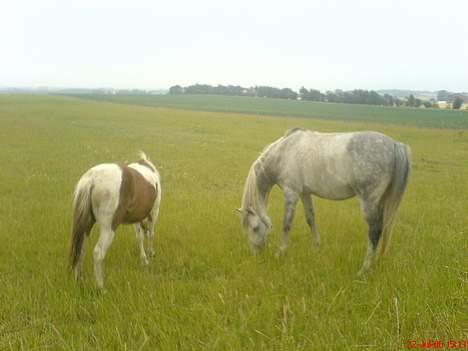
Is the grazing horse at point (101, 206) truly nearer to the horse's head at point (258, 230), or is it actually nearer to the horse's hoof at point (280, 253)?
the horse's head at point (258, 230)

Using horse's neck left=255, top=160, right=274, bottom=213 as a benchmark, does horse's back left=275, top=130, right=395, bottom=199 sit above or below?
above

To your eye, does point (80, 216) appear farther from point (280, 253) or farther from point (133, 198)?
point (280, 253)

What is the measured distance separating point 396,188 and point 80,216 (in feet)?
13.8

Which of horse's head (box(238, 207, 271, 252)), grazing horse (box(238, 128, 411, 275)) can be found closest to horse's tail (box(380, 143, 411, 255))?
grazing horse (box(238, 128, 411, 275))

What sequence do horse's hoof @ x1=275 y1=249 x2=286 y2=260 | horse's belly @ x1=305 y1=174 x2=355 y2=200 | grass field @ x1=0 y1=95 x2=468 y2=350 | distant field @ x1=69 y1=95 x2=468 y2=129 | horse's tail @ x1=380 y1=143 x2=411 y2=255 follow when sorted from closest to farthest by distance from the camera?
grass field @ x1=0 y1=95 x2=468 y2=350
horse's tail @ x1=380 y1=143 x2=411 y2=255
horse's belly @ x1=305 y1=174 x2=355 y2=200
horse's hoof @ x1=275 y1=249 x2=286 y2=260
distant field @ x1=69 y1=95 x2=468 y2=129

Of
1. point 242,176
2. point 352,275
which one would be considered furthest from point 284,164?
point 242,176

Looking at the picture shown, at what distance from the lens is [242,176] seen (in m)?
11.9

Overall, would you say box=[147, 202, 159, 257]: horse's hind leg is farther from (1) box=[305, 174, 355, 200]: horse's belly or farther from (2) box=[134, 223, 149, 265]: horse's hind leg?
(1) box=[305, 174, 355, 200]: horse's belly

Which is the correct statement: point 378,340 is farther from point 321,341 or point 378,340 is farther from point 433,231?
point 433,231

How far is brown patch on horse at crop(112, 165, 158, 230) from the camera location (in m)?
4.21

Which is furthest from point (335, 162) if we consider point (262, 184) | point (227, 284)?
point (227, 284)
